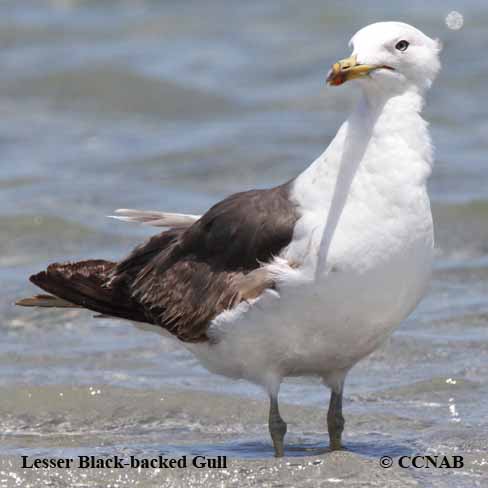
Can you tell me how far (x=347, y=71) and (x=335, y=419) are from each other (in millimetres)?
1774

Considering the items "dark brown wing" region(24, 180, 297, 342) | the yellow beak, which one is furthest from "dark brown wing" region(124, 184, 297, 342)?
the yellow beak

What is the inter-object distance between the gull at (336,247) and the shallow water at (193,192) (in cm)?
55

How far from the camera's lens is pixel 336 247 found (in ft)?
19.5

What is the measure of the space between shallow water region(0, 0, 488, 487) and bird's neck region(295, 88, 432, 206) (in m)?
1.29

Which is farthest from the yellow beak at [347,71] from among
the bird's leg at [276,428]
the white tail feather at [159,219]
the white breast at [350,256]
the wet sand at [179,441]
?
the wet sand at [179,441]

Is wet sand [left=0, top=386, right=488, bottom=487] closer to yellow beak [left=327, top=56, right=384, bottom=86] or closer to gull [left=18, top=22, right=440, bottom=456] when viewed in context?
gull [left=18, top=22, right=440, bottom=456]

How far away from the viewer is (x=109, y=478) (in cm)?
612

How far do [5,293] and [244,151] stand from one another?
420 cm

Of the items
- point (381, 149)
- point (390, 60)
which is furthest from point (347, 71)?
point (381, 149)

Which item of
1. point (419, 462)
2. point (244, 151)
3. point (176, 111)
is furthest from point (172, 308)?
point (176, 111)

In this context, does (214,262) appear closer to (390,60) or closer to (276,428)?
(276,428)

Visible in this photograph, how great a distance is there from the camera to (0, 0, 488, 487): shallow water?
23.3 ft

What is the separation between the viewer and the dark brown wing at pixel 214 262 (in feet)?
20.5

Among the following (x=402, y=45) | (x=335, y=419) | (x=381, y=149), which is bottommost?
(x=335, y=419)
